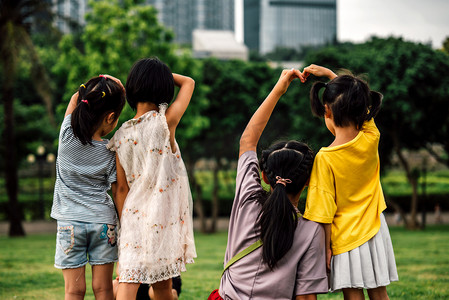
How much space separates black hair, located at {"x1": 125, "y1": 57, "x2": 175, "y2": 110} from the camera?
114 inches

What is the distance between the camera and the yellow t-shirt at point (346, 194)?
2.66m

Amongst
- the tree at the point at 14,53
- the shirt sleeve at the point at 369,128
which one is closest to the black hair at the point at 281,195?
the shirt sleeve at the point at 369,128

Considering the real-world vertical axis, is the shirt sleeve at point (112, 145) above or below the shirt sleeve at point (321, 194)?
above

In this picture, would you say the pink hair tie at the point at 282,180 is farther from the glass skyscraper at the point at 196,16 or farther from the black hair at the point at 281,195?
the glass skyscraper at the point at 196,16

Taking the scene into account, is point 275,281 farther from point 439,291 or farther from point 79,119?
point 439,291

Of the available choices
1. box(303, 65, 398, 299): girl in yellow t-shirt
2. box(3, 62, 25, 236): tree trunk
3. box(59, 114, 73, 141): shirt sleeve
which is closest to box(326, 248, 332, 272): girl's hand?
box(303, 65, 398, 299): girl in yellow t-shirt

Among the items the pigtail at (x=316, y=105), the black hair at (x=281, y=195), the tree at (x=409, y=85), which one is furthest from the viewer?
the tree at (x=409, y=85)

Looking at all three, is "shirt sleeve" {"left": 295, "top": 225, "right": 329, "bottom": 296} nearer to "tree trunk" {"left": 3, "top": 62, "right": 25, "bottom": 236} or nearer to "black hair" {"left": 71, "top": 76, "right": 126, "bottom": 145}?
"black hair" {"left": 71, "top": 76, "right": 126, "bottom": 145}

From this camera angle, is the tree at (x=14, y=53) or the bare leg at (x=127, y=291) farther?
the tree at (x=14, y=53)

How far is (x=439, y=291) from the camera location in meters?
5.30

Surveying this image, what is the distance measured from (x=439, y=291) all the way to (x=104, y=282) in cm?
372

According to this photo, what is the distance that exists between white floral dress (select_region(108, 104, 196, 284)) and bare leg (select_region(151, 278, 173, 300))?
0.11 metres

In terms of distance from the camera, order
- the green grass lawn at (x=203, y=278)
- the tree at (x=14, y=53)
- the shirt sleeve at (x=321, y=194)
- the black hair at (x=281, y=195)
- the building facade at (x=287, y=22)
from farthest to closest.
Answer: the building facade at (x=287, y=22) < the tree at (x=14, y=53) < the green grass lawn at (x=203, y=278) < the shirt sleeve at (x=321, y=194) < the black hair at (x=281, y=195)

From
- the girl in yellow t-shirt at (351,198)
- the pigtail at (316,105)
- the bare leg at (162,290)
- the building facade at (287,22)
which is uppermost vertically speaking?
the building facade at (287,22)
